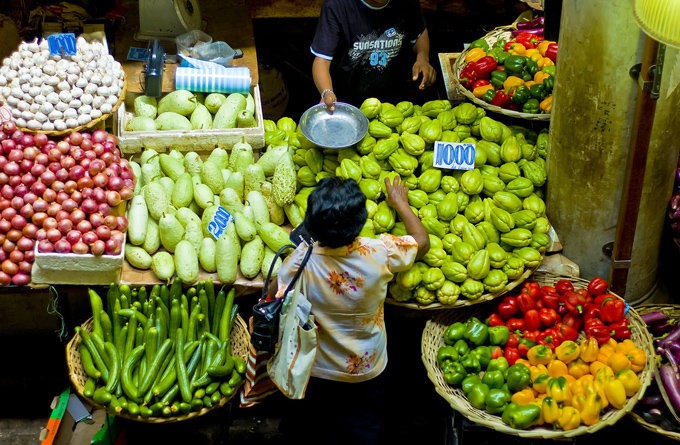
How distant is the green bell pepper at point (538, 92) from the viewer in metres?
4.50

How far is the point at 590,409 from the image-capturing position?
3.56 metres

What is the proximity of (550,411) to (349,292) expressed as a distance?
3.36 ft

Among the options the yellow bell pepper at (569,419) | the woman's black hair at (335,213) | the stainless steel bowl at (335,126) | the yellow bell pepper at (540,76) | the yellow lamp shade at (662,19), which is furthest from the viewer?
the yellow bell pepper at (540,76)

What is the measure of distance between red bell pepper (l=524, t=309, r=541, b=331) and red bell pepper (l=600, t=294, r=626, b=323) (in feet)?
0.97

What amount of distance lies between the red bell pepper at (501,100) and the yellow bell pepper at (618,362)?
59.9 inches

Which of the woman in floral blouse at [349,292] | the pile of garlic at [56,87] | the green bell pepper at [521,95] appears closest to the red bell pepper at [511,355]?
the woman in floral blouse at [349,292]

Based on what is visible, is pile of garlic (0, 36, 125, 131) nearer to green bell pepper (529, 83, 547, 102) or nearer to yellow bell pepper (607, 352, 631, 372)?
green bell pepper (529, 83, 547, 102)

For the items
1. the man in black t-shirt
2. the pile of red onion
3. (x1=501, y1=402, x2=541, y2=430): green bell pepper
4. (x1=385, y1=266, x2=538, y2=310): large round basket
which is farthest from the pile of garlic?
(x1=501, y1=402, x2=541, y2=430): green bell pepper

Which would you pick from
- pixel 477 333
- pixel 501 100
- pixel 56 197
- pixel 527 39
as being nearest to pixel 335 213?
pixel 477 333

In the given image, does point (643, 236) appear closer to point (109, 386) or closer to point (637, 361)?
point (637, 361)

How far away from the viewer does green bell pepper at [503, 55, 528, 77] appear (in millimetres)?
4758

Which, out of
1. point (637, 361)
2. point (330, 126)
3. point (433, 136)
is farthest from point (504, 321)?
point (330, 126)

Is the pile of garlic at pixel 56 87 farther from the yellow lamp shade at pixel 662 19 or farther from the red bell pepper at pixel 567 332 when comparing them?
the yellow lamp shade at pixel 662 19

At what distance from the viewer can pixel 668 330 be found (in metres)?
4.14
